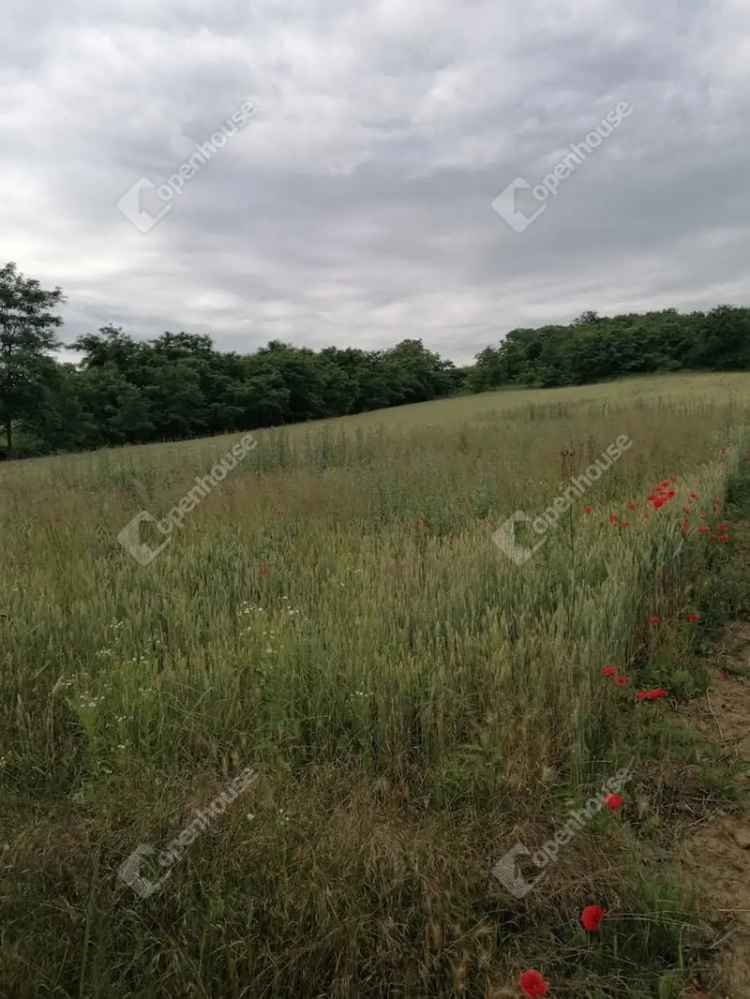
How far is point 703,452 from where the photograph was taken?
28.5ft

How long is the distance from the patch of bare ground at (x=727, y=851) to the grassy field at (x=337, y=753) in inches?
5.4

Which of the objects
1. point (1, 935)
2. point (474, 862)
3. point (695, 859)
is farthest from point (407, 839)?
point (1, 935)

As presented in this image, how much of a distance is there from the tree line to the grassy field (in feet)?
125

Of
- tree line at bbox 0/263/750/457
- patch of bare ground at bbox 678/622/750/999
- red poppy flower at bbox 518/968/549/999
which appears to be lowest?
patch of bare ground at bbox 678/622/750/999

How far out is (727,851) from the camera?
2.06 meters

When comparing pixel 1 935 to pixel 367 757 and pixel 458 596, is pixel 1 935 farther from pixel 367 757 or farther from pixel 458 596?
pixel 458 596

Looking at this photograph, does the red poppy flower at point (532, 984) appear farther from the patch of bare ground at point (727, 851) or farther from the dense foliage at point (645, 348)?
the dense foliage at point (645, 348)

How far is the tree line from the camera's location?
3894 centimetres

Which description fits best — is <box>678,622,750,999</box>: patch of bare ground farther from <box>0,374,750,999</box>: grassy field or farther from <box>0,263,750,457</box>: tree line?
<box>0,263,750,457</box>: tree line

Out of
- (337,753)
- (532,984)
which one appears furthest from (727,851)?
(337,753)

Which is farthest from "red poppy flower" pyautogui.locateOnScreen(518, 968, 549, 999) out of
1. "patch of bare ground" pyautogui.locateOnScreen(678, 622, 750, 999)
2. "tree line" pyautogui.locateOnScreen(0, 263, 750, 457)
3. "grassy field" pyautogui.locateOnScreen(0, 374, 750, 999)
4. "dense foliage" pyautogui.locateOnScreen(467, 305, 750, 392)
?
"dense foliage" pyautogui.locateOnScreen(467, 305, 750, 392)

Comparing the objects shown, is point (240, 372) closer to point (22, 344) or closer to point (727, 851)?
point (22, 344)

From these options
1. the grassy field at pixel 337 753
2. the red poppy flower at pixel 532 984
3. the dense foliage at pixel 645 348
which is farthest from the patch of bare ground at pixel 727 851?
the dense foliage at pixel 645 348

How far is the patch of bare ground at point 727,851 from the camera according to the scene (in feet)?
5.42
